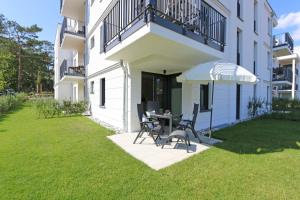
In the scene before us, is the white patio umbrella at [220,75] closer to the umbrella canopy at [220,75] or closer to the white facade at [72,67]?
the umbrella canopy at [220,75]

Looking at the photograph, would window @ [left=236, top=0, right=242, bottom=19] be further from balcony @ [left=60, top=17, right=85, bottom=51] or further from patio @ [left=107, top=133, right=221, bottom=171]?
A: balcony @ [left=60, top=17, right=85, bottom=51]

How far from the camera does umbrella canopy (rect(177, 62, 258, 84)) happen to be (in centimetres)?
597

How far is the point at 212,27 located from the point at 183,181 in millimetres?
6271

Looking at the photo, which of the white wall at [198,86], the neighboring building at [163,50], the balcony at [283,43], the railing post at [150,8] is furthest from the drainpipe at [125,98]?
the balcony at [283,43]

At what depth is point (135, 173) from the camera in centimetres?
422

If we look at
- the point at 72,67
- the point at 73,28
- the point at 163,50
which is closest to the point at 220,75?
the point at 163,50

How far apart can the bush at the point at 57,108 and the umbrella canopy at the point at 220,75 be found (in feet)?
32.7

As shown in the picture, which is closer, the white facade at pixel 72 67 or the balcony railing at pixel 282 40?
the white facade at pixel 72 67

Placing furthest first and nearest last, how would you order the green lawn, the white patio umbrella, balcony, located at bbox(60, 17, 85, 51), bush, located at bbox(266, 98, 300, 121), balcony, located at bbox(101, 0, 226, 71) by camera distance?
balcony, located at bbox(60, 17, 85, 51), bush, located at bbox(266, 98, 300, 121), the white patio umbrella, balcony, located at bbox(101, 0, 226, 71), the green lawn

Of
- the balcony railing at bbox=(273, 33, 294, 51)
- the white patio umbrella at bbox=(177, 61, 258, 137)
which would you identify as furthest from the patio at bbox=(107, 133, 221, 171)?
the balcony railing at bbox=(273, 33, 294, 51)

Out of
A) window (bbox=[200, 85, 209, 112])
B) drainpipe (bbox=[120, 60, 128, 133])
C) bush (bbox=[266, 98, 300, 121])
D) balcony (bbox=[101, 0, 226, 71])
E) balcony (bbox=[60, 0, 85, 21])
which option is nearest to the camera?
balcony (bbox=[101, 0, 226, 71])

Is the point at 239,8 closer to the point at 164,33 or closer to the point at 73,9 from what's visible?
the point at 164,33

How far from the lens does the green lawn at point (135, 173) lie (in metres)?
3.43

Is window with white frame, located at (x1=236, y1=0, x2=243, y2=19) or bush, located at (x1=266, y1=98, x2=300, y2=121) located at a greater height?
window with white frame, located at (x1=236, y1=0, x2=243, y2=19)
